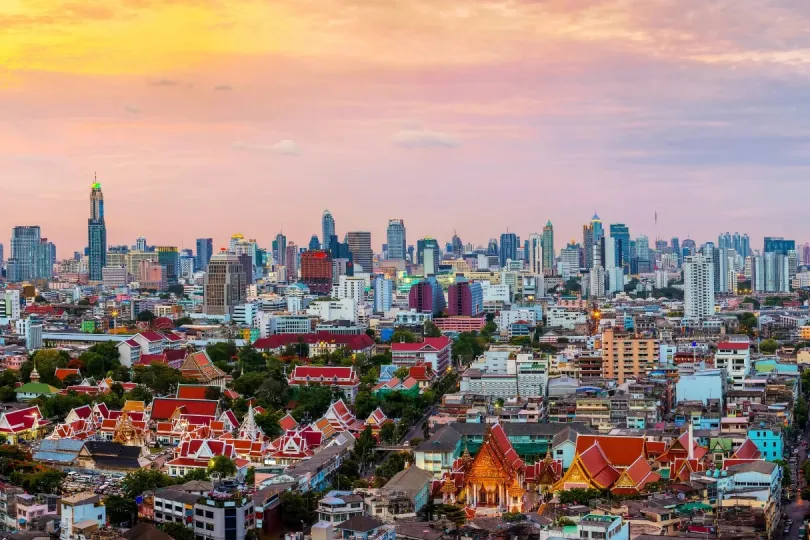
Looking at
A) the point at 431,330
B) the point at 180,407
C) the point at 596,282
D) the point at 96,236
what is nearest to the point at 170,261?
the point at 96,236

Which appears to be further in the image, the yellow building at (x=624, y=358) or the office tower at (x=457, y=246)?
the office tower at (x=457, y=246)

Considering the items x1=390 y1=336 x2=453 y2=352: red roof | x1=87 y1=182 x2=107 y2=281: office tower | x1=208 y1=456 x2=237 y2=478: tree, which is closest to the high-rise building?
x1=87 y1=182 x2=107 y2=281: office tower

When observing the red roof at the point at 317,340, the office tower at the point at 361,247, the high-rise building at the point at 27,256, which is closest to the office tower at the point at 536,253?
the office tower at the point at 361,247

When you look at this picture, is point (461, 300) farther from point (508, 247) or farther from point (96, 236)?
point (508, 247)

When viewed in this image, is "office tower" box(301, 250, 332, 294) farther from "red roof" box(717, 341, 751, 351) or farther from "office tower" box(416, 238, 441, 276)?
"red roof" box(717, 341, 751, 351)

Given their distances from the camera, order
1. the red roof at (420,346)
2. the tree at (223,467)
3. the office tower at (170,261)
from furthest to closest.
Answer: the office tower at (170,261)
the red roof at (420,346)
the tree at (223,467)

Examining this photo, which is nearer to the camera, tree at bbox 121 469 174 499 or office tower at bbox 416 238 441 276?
tree at bbox 121 469 174 499

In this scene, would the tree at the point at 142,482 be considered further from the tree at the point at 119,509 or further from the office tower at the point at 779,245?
the office tower at the point at 779,245
